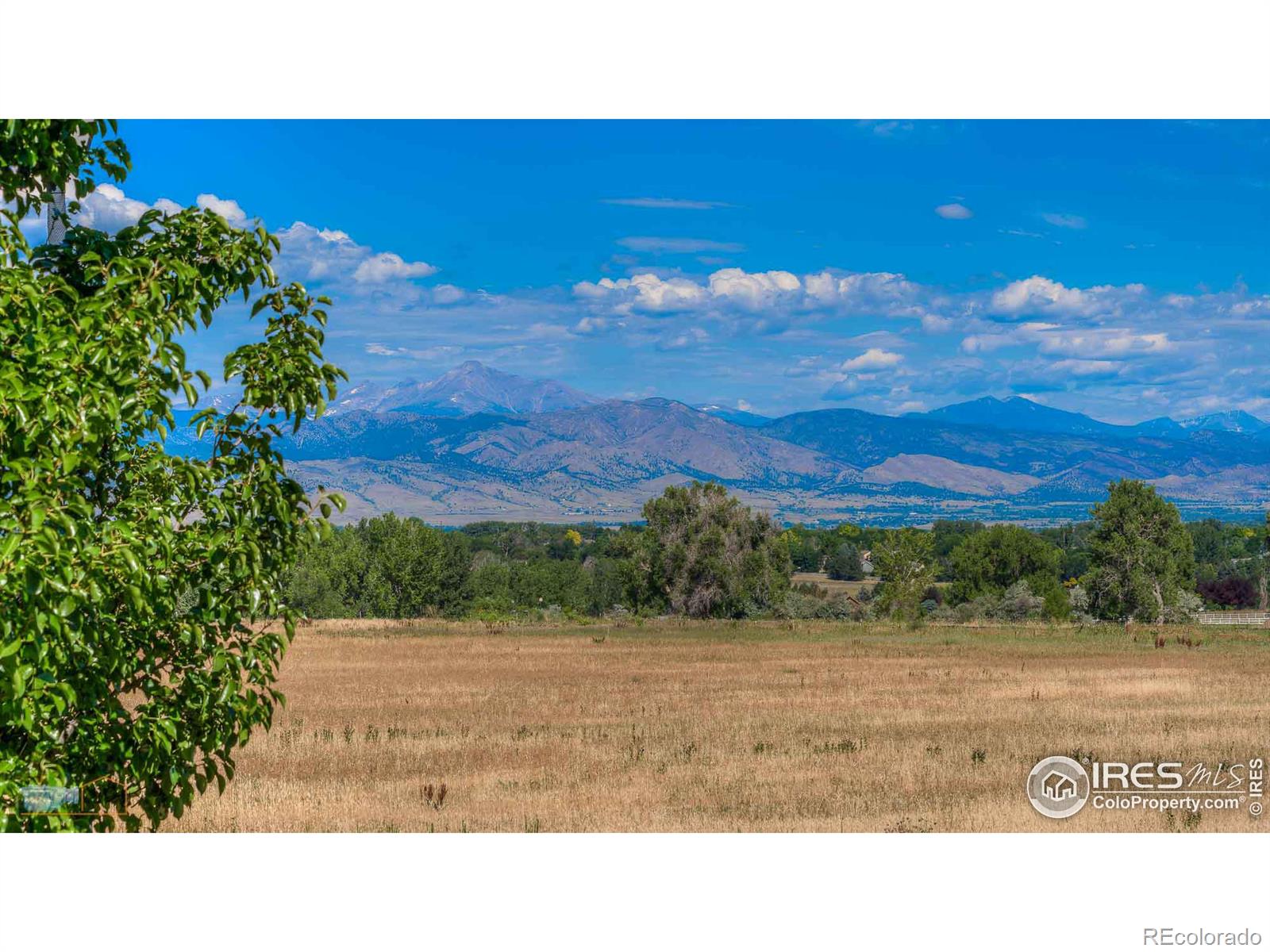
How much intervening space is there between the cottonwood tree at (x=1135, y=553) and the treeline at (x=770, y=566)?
86 millimetres

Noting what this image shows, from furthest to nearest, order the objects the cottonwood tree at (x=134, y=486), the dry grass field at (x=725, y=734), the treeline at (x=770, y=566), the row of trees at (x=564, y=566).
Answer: the treeline at (x=770, y=566)
the row of trees at (x=564, y=566)
the dry grass field at (x=725, y=734)
the cottonwood tree at (x=134, y=486)

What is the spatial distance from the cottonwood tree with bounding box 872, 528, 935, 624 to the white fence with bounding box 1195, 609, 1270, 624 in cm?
1620

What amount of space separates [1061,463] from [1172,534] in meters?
60.4

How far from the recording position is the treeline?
57.5 metres

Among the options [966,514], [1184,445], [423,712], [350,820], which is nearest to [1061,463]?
[1184,445]

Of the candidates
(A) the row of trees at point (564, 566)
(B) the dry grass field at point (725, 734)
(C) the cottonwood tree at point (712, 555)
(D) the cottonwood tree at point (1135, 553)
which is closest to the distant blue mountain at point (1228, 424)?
(D) the cottonwood tree at point (1135, 553)

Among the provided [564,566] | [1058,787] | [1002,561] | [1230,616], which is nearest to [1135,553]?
[1230,616]

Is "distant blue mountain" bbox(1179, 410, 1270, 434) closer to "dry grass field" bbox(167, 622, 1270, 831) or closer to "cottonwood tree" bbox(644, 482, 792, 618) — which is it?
"cottonwood tree" bbox(644, 482, 792, 618)

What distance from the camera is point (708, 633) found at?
4100 centimetres

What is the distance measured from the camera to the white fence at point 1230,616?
5903 centimetres

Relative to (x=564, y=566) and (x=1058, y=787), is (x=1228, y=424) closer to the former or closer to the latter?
(x=564, y=566)

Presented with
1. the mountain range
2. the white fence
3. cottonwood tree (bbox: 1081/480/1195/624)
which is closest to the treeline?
cottonwood tree (bbox: 1081/480/1195/624)

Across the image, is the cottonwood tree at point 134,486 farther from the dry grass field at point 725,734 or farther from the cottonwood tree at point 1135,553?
the cottonwood tree at point 1135,553

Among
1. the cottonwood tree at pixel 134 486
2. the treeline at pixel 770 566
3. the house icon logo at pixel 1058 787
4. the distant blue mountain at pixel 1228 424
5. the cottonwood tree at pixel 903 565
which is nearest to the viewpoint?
Answer: the cottonwood tree at pixel 134 486
